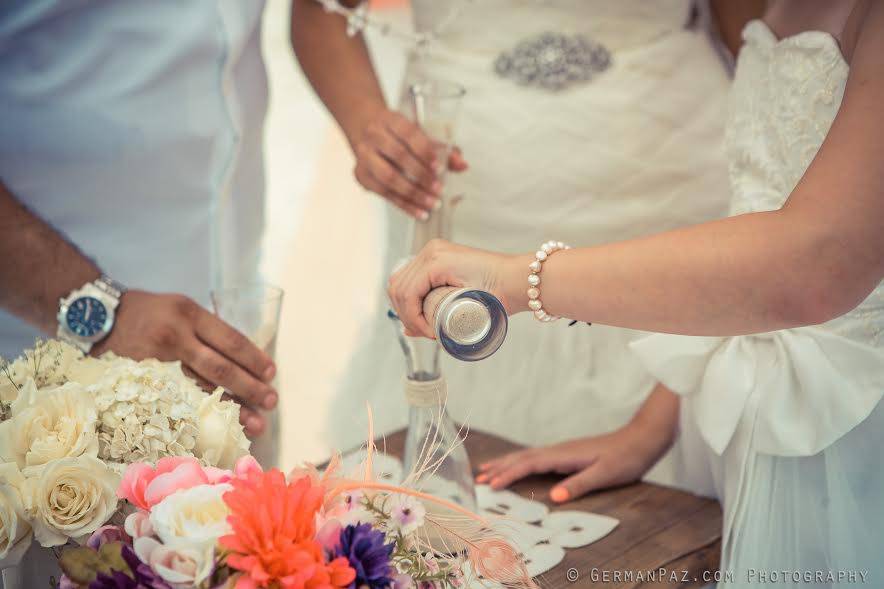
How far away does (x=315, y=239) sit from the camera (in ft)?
12.0

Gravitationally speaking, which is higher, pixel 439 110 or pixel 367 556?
pixel 439 110

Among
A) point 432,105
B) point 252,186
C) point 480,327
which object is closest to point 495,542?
point 480,327

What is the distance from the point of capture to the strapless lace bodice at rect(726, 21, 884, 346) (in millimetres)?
1116

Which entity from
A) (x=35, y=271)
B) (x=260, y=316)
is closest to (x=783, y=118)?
(x=260, y=316)

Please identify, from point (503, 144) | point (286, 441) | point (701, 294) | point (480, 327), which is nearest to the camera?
point (480, 327)

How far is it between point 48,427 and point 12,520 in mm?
103

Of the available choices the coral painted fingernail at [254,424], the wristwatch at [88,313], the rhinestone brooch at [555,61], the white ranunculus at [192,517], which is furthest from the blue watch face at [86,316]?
the rhinestone brooch at [555,61]

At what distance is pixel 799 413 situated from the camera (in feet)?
3.67

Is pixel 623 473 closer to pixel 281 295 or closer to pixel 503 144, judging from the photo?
pixel 281 295

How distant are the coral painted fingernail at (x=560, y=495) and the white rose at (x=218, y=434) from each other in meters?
0.56

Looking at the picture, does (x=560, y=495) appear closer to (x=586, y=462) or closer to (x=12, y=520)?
(x=586, y=462)

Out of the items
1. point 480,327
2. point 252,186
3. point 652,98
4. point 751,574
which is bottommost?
point 751,574

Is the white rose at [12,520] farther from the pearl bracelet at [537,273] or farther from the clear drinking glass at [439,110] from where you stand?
the clear drinking glass at [439,110]

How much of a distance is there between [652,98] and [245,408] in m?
1.04
